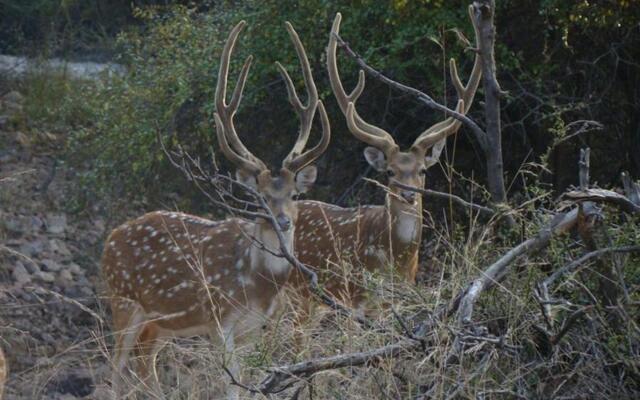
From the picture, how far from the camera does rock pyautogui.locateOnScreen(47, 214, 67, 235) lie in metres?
12.6

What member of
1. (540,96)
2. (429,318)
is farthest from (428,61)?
(429,318)

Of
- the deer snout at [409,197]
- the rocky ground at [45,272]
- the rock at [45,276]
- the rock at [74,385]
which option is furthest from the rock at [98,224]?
the deer snout at [409,197]

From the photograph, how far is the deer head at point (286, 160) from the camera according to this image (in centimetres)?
835

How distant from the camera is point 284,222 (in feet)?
26.7

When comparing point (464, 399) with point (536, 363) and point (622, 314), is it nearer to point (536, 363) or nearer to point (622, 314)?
point (536, 363)

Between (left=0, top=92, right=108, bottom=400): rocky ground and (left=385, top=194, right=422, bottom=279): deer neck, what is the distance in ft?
6.06

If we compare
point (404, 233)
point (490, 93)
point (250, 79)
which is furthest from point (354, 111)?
point (490, 93)

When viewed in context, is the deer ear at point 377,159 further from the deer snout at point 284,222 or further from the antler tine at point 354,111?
the deer snout at point 284,222

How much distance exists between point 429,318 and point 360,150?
5.10 meters

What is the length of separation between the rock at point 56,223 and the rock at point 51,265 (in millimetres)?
803

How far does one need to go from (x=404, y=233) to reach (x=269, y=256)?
2.95 feet

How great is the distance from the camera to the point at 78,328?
10.5 m

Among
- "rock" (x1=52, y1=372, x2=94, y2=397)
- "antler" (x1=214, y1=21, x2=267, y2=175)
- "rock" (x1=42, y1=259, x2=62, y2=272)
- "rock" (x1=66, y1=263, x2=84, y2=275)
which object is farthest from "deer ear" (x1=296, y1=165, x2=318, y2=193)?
"rock" (x1=42, y1=259, x2=62, y2=272)

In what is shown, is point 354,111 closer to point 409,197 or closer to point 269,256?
point 409,197
